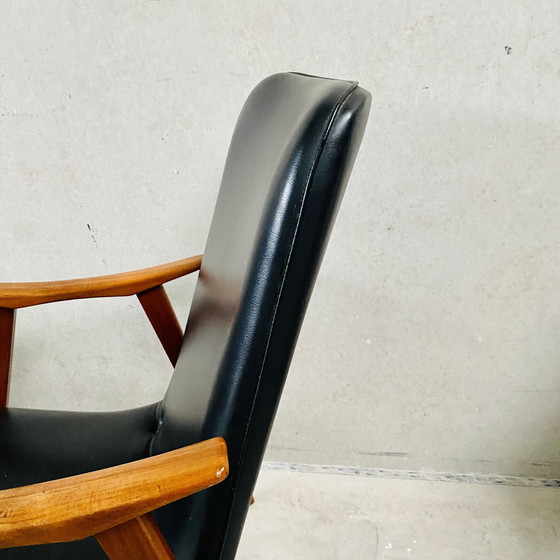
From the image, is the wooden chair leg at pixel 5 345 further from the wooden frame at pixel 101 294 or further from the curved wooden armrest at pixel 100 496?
the curved wooden armrest at pixel 100 496

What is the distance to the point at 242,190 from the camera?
0.67 meters

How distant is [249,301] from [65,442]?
47 cm

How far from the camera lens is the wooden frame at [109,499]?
17.1 inches

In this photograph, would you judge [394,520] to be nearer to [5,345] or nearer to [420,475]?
[420,475]

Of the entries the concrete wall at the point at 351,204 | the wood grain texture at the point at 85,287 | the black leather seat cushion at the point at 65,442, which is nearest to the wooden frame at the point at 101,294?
the wood grain texture at the point at 85,287

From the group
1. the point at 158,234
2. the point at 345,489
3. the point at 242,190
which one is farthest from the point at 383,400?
the point at 242,190

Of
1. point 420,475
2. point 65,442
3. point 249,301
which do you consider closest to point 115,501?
point 249,301

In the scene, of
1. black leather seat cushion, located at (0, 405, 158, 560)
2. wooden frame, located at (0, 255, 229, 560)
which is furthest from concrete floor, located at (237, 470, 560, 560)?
wooden frame, located at (0, 255, 229, 560)

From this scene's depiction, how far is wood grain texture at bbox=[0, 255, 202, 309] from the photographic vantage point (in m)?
0.84

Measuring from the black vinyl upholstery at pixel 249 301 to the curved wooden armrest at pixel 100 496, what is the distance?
0.07 meters

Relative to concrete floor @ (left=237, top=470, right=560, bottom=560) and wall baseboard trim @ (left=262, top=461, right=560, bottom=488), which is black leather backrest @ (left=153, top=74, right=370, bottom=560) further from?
wall baseboard trim @ (left=262, top=461, right=560, bottom=488)

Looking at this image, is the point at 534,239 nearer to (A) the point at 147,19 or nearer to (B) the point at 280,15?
(B) the point at 280,15

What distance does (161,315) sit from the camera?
3.06 ft

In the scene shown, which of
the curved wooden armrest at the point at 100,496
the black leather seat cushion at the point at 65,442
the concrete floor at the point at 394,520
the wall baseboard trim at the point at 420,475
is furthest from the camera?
the wall baseboard trim at the point at 420,475
